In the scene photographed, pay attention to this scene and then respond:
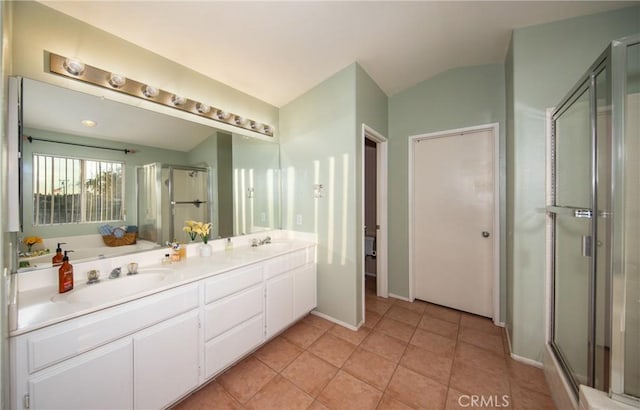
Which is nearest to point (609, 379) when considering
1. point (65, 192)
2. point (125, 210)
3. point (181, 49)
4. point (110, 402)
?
point (110, 402)

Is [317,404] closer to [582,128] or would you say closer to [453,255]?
[453,255]

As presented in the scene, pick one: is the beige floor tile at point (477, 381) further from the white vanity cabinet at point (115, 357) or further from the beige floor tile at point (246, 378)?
the white vanity cabinet at point (115, 357)

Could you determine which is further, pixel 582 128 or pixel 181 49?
pixel 181 49

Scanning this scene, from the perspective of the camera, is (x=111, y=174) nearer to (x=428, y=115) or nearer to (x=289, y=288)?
(x=289, y=288)

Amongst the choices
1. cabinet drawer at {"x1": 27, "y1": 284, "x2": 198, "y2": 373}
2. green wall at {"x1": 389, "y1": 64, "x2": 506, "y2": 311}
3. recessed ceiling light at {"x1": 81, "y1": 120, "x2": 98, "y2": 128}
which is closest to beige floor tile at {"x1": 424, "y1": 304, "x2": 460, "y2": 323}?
green wall at {"x1": 389, "y1": 64, "x2": 506, "y2": 311}

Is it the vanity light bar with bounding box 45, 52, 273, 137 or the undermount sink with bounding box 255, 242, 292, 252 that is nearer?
the vanity light bar with bounding box 45, 52, 273, 137

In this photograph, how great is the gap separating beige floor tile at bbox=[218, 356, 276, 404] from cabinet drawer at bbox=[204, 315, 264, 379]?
0.46ft

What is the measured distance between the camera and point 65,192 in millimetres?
1378

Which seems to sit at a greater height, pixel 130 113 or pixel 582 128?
pixel 130 113

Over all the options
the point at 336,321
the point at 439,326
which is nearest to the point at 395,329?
the point at 439,326

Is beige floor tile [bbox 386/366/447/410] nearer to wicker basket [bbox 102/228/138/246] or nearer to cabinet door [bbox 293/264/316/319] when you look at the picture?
cabinet door [bbox 293/264/316/319]

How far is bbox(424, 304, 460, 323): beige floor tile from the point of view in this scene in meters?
2.50

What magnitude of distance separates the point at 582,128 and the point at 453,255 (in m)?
1.65

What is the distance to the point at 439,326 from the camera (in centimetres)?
235
